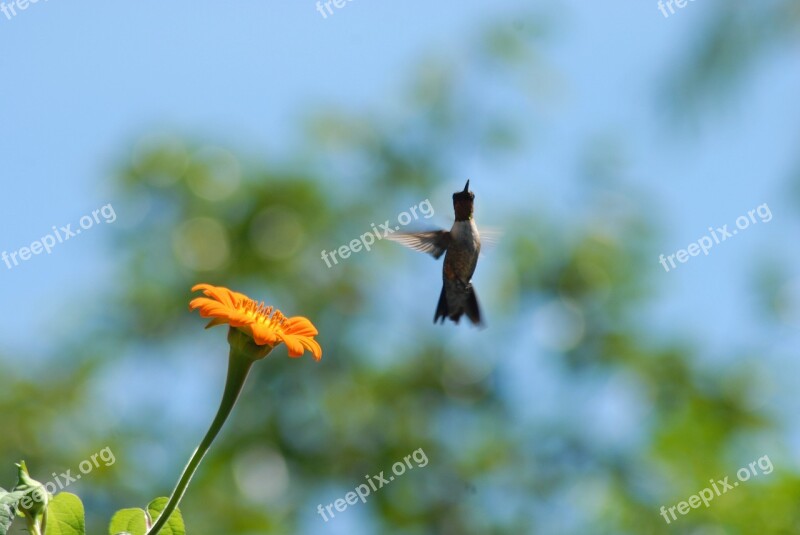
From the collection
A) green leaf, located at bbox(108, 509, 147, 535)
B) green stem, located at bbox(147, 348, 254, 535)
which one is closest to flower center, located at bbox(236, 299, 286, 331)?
green stem, located at bbox(147, 348, 254, 535)

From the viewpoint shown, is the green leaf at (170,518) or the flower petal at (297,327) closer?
the green leaf at (170,518)

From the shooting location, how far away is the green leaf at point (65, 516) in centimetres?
209

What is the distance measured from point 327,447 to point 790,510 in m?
8.89

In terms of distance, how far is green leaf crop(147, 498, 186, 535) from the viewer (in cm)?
223

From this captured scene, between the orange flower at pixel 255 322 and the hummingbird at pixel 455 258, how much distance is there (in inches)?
17.0

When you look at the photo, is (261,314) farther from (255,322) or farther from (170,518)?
(170,518)

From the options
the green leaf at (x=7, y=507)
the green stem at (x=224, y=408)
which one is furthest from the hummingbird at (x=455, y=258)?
the green leaf at (x=7, y=507)

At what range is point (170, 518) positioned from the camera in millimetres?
2236

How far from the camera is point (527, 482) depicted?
47.4ft

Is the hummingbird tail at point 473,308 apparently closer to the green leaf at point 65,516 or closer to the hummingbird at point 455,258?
the hummingbird at point 455,258

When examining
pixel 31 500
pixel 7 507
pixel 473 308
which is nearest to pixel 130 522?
pixel 31 500

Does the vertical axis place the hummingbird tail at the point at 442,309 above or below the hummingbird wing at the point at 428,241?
below

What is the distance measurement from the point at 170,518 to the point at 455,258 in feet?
3.87

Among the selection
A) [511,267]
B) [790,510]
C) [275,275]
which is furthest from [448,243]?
[275,275]
